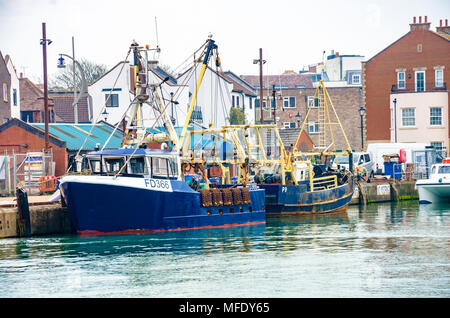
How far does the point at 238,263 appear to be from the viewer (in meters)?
25.0

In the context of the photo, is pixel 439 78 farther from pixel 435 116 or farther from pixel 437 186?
pixel 437 186

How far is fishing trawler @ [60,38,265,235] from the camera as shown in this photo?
99.5ft

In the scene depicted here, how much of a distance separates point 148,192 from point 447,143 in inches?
1764

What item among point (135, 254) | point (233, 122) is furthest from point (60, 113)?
point (135, 254)

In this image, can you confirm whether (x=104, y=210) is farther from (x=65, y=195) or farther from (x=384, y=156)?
(x=384, y=156)

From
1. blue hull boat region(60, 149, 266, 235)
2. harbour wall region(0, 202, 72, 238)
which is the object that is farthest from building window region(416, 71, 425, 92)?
harbour wall region(0, 202, 72, 238)

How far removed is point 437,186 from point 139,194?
23.6 metres

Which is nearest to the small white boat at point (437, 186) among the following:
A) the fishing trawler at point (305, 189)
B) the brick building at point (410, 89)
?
the fishing trawler at point (305, 189)

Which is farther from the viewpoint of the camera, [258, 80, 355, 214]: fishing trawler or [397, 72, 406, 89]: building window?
[397, 72, 406, 89]: building window

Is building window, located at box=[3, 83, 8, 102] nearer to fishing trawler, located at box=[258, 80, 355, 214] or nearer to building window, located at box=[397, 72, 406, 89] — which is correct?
fishing trawler, located at box=[258, 80, 355, 214]

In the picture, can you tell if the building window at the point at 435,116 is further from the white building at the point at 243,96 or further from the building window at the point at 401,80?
the white building at the point at 243,96

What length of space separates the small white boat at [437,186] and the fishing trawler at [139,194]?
17.3 meters

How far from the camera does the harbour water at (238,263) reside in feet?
68.9

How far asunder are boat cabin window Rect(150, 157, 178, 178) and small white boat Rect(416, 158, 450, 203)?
2063 centimetres
